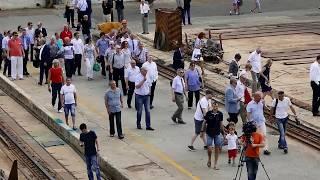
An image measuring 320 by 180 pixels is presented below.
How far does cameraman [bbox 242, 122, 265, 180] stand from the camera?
15417 millimetres

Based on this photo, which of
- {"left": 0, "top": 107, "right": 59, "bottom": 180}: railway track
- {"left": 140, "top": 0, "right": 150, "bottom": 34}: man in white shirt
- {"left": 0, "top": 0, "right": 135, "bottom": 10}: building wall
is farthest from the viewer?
{"left": 0, "top": 0, "right": 135, "bottom": 10}: building wall

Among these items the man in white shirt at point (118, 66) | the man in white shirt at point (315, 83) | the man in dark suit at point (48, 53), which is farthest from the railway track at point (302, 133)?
the man in dark suit at point (48, 53)

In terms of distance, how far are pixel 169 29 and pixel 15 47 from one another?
6.84 m

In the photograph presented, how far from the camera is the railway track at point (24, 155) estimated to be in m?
17.8

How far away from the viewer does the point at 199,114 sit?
709 inches

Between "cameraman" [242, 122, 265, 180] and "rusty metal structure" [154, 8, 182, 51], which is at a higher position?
"rusty metal structure" [154, 8, 182, 51]

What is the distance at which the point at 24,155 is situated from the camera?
19.3 metres

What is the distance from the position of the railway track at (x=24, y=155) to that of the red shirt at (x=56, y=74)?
175 cm

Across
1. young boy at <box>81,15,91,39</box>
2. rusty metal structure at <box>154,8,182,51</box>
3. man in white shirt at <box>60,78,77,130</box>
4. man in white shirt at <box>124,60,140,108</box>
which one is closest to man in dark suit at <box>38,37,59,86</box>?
man in white shirt at <box>124,60,140,108</box>

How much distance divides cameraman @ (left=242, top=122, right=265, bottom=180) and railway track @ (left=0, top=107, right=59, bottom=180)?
4.41 meters

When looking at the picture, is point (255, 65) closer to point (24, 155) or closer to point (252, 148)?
point (24, 155)

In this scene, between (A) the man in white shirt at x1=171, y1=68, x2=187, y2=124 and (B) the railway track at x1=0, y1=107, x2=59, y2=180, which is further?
(A) the man in white shirt at x1=171, y1=68, x2=187, y2=124

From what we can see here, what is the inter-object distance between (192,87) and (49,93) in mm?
5061

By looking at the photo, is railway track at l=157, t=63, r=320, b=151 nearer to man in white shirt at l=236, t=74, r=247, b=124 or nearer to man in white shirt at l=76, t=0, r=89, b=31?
man in white shirt at l=236, t=74, r=247, b=124
